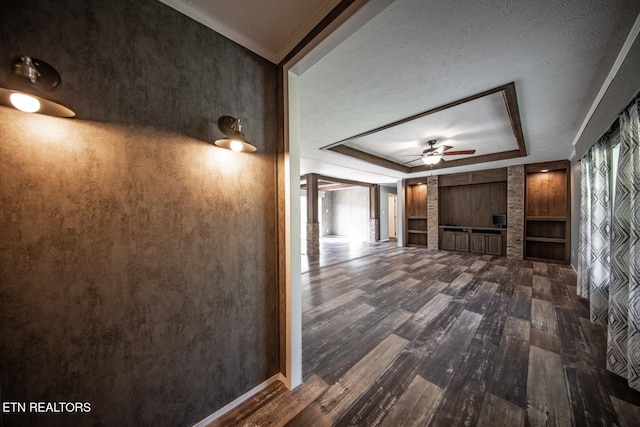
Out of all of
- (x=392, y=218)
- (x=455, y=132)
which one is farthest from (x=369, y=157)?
(x=392, y=218)

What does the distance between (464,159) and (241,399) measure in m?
6.51

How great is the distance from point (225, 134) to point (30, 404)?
160 centimetres

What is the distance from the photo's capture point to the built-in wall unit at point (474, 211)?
243 inches

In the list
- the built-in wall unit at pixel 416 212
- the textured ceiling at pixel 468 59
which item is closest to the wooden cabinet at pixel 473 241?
the built-in wall unit at pixel 416 212

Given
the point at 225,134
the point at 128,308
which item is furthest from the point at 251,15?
the point at 128,308

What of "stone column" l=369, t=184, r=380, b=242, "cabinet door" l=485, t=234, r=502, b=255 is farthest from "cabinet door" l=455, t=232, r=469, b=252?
"stone column" l=369, t=184, r=380, b=242

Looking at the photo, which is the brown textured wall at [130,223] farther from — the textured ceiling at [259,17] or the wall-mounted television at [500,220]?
the wall-mounted television at [500,220]

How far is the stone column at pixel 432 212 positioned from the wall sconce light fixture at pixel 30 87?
26.4 feet

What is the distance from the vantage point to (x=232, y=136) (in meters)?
1.35

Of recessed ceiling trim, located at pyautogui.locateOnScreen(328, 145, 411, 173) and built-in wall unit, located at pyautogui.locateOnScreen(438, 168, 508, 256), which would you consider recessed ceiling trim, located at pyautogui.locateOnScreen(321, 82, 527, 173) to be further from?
built-in wall unit, located at pyautogui.locateOnScreen(438, 168, 508, 256)

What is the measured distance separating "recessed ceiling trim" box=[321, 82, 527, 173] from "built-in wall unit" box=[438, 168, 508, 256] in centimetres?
128

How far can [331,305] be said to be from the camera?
3.10 m

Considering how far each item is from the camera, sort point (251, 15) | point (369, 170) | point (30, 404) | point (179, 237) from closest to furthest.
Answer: point (30, 404) → point (179, 237) → point (251, 15) → point (369, 170)

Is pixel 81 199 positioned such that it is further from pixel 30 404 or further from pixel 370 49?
pixel 370 49
